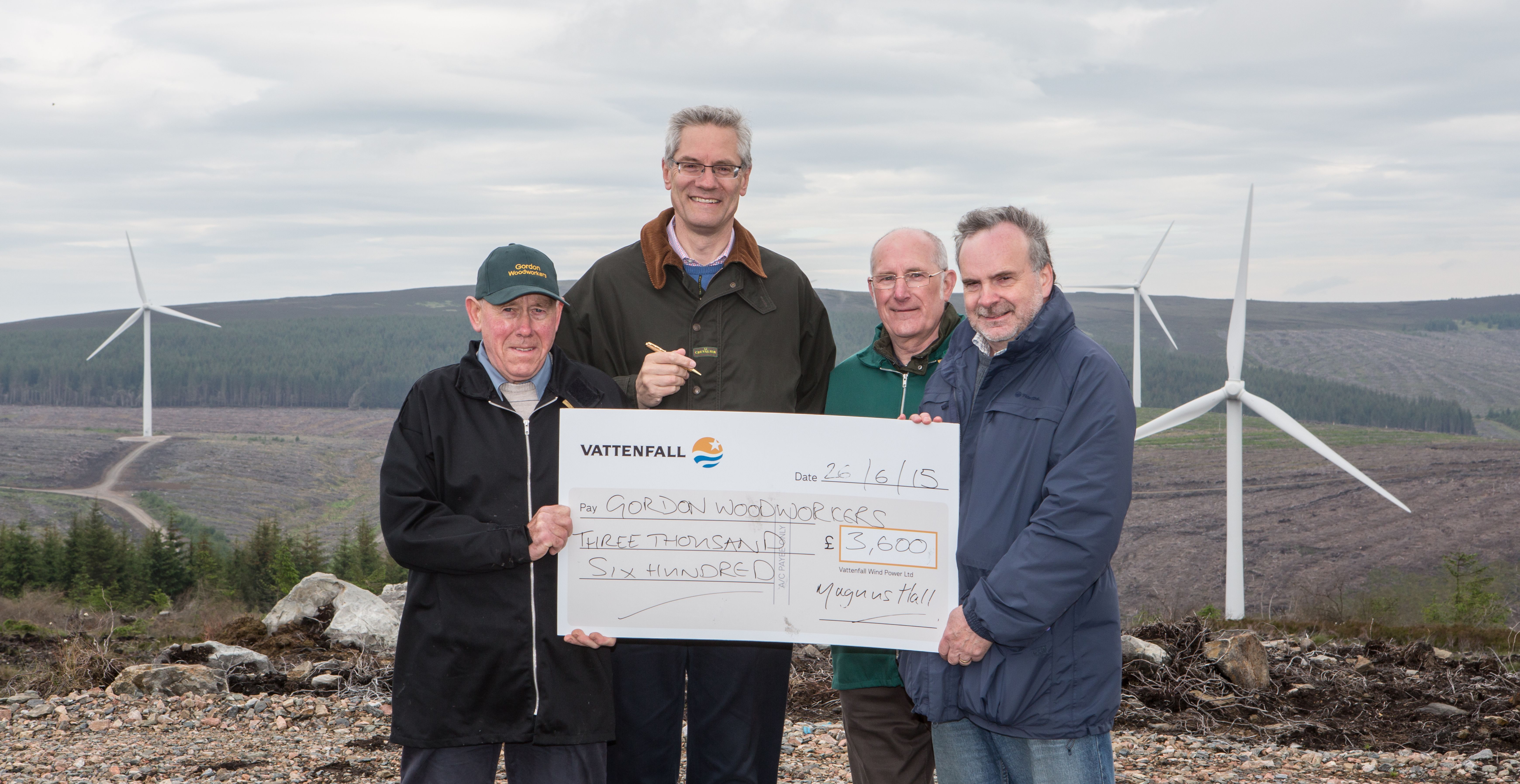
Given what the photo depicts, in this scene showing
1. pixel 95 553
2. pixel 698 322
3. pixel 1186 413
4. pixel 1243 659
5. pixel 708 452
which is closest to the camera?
pixel 708 452

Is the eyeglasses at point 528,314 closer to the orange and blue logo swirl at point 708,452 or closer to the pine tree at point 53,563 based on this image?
the orange and blue logo swirl at point 708,452

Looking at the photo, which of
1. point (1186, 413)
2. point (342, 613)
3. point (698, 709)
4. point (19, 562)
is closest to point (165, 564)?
point (19, 562)

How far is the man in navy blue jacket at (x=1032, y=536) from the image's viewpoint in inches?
155

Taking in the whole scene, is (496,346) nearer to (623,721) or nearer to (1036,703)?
(623,721)

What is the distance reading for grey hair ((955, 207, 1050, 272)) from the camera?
423cm

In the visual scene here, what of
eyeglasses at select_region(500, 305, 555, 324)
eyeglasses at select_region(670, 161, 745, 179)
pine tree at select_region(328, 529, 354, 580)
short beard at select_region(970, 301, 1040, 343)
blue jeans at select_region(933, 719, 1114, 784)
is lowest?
pine tree at select_region(328, 529, 354, 580)

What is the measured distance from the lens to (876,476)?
4754mm

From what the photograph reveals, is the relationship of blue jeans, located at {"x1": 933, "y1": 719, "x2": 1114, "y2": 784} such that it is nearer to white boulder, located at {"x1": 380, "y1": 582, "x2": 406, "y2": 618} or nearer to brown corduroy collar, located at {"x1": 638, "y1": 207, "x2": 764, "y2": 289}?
brown corduroy collar, located at {"x1": 638, "y1": 207, "x2": 764, "y2": 289}

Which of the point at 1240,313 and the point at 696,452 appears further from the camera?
the point at 1240,313

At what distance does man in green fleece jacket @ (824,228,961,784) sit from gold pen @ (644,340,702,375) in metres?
0.67

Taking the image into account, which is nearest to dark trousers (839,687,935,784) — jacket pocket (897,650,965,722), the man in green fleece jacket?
the man in green fleece jacket

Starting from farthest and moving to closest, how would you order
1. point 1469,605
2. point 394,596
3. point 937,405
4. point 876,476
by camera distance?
point 1469,605 < point 394,596 < point 876,476 < point 937,405

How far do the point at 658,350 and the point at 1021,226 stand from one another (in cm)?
178

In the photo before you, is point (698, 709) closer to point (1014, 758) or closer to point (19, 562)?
point (1014, 758)
